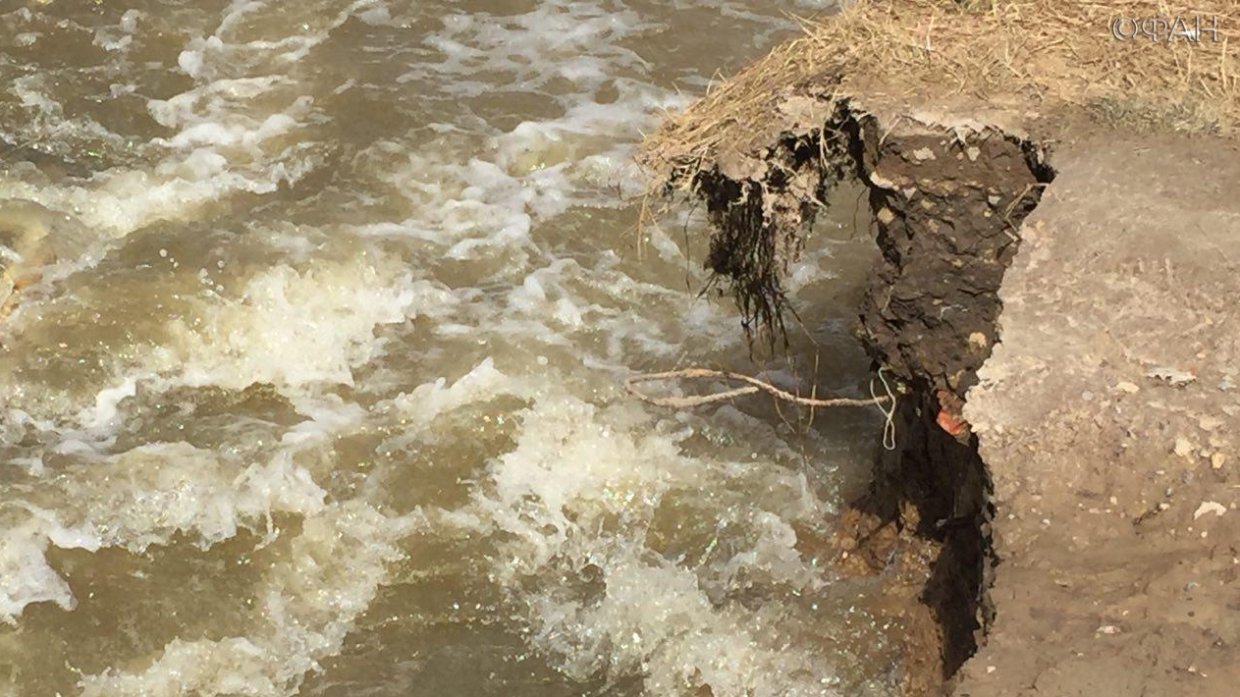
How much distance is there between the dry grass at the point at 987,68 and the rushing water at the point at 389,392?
46cm

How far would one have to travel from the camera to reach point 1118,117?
12.6 feet

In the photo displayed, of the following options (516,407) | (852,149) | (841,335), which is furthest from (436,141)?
(852,149)

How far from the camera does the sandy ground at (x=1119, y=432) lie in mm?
2746

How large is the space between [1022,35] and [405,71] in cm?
482

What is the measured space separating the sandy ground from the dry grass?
237 mm

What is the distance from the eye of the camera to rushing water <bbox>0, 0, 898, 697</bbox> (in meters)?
4.76

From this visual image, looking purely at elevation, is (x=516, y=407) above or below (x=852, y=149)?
below

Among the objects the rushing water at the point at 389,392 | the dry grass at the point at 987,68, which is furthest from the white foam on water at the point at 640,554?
the dry grass at the point at 987,68

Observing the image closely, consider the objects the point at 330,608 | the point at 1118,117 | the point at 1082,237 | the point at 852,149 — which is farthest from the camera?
the point at 330,608

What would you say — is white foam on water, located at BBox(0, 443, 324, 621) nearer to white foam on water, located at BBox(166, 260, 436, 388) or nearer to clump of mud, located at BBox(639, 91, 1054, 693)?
white foam on water, located at BBox(166, 260, 436, 388)

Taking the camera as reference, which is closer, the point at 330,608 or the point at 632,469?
the point at 330,608

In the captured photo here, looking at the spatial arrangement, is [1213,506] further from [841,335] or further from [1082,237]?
[841,335]
